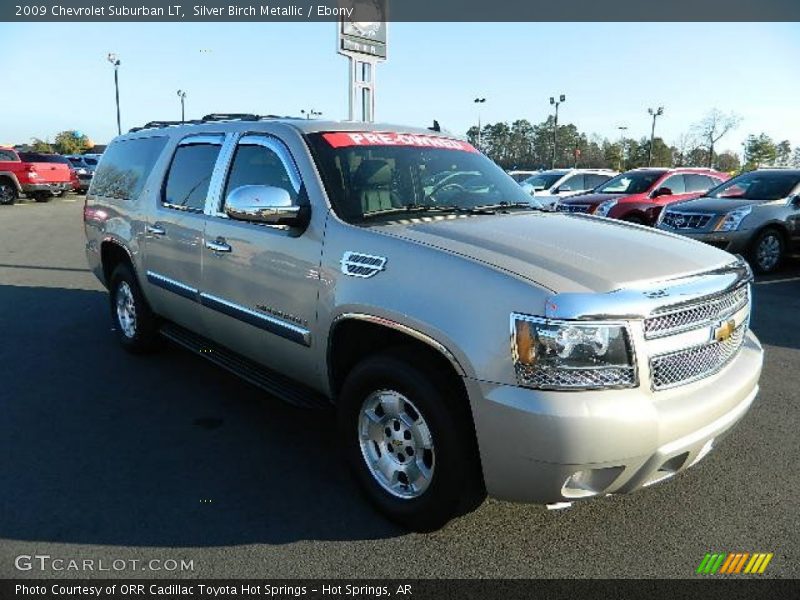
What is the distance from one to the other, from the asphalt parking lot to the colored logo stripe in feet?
0.12

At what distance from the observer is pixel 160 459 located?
11.8ft

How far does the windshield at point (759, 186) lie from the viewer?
33.4 feet

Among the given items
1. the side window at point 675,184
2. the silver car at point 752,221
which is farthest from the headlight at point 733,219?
the side window at point 675,184

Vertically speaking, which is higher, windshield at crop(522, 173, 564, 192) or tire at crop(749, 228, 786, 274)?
windshield at crop(522, 173, 564, 192)

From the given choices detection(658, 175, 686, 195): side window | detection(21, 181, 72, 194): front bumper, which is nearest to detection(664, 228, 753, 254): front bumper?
detection(658, 175, 686, 195): side window

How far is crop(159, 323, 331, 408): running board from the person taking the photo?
343 centimetres

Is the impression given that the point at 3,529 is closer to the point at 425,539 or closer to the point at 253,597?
the point at 253,597

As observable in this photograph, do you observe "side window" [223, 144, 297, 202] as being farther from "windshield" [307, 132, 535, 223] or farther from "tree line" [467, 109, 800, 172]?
"tree line" [467, 109, 800, 172]

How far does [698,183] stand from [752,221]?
167 inches

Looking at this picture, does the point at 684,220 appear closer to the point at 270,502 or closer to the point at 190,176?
the point at 190,176

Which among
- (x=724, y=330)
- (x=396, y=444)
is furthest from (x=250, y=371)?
(x=724, y=330)

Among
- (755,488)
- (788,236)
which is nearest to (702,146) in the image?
(788,236)

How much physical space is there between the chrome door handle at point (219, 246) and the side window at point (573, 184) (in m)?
13.3

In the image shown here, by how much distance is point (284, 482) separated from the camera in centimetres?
335
